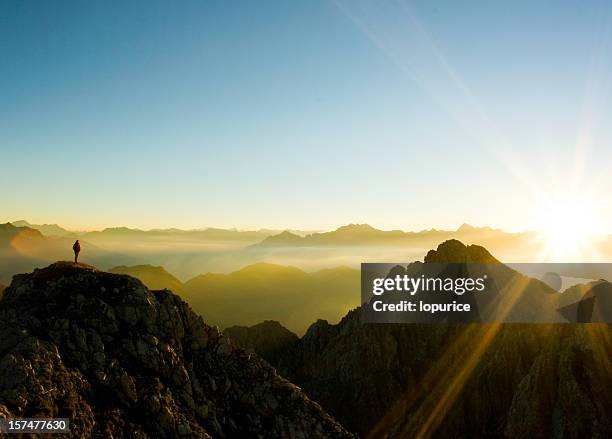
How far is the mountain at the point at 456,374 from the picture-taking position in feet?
243

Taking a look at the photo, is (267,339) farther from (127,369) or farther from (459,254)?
(127,369)

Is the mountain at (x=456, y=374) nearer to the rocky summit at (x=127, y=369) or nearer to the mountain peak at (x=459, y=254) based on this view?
the mountain peak at (x=459, y=254)

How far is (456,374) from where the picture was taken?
102 metres

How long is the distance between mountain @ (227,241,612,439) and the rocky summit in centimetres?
4542

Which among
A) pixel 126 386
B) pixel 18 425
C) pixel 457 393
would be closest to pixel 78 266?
pixel 126 386

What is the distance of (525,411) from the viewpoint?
76.9 m

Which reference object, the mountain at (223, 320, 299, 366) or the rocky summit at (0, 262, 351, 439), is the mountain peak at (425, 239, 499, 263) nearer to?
the mountain at (223, 320, 299, 366)

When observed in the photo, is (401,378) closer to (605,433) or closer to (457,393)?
(457,393)

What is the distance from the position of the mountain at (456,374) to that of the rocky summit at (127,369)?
45423 mm

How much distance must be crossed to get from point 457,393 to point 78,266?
77.5 m

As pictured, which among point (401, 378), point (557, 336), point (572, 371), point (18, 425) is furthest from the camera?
point (401, 378)

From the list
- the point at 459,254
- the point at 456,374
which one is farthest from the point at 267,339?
the point at 456,374

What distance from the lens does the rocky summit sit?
1336 inches

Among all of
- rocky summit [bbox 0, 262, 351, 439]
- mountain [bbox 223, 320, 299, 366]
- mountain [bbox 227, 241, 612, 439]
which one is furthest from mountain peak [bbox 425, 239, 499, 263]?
rocky summit [bbox 0, 262, 351, 439]
